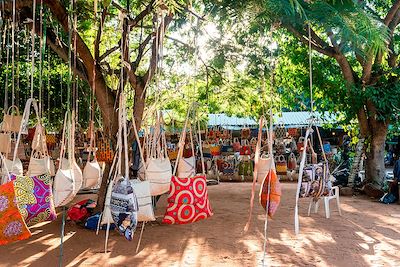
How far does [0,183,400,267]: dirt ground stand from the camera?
140 inches

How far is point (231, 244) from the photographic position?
4.05 metres

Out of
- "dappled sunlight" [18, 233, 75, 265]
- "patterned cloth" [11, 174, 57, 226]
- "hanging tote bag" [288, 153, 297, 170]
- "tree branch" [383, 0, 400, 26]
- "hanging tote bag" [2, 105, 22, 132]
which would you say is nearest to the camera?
"patterned cloth" [11, 174, 57, 226]

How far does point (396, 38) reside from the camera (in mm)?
7012

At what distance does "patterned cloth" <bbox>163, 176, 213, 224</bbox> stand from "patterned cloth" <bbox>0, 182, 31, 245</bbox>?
1.24 metres

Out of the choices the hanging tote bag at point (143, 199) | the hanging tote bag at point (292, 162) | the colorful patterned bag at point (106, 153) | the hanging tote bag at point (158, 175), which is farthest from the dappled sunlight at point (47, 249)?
the hanging tote bag at point (292, 162)

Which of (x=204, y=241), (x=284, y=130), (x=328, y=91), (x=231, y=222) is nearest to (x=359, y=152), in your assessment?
(x=328, y=91)

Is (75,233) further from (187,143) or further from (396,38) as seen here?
(396,38)

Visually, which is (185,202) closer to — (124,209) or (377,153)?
(124,209)

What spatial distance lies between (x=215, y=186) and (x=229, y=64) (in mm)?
3324

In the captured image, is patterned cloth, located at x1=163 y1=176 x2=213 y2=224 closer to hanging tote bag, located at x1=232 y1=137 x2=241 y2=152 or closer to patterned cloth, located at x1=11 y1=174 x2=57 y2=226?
patterned cloth, located at x1=11 y1=174 x2=57 y2=226

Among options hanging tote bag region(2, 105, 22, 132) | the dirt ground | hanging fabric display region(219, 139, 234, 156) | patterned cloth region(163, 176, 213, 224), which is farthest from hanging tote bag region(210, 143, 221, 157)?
patterned cloth region(163, 176, 213, 224)

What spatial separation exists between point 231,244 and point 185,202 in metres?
0.92

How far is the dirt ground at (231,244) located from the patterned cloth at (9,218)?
3.87 feet

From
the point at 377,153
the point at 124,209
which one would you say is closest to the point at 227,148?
the point at 377,153
